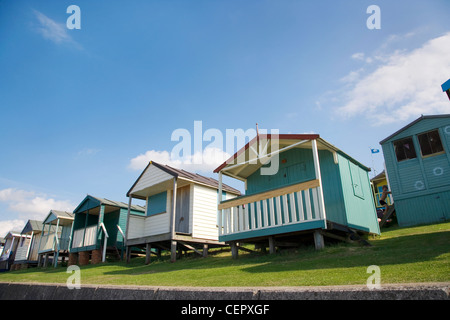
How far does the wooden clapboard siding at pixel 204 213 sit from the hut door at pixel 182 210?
0.46 m

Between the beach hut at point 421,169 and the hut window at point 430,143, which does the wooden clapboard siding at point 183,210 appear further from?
the hut window at point 430,143

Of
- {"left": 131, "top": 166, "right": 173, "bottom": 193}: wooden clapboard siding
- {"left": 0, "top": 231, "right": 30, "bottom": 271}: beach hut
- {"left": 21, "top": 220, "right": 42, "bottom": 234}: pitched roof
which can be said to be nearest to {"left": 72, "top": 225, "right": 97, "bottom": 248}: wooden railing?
{"left": 131, "top": 166, "right": 173, "bottom": 193}: wooden clapboard siding

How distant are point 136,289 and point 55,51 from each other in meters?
10.3

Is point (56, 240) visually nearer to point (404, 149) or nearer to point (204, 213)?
point (204, 213)

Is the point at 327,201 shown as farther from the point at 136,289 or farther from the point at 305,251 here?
the point at 136,289

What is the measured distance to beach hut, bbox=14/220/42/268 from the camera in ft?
91.1

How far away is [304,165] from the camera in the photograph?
10.4 meters

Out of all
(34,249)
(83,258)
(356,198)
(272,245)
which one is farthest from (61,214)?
(356,198)

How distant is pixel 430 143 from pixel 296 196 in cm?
946

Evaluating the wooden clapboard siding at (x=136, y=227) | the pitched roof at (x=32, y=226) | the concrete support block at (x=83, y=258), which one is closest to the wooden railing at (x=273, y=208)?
the wooden clapboard siding at (x=136, y=227)

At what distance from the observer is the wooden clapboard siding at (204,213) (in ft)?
45.9

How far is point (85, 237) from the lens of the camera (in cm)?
1803

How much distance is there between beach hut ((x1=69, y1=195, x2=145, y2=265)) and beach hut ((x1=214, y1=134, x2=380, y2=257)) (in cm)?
838
